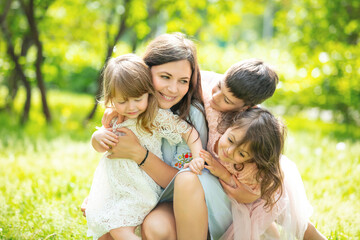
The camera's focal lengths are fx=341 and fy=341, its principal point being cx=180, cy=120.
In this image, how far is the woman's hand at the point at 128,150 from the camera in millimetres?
2076

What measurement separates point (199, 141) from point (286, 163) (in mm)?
664

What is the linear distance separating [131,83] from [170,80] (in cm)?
26

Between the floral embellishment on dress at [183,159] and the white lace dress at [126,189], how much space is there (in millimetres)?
129

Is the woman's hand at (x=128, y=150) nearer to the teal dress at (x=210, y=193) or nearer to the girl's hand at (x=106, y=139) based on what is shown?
the girl's hand at (x=106, y=139)

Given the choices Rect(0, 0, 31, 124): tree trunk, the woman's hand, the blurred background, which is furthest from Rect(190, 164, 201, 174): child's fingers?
Rect(0, 0, 31, 124): tree trunk

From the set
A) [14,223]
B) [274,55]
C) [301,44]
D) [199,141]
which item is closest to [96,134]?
[199,141]

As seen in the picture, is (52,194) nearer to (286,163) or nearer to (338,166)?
(286,163)

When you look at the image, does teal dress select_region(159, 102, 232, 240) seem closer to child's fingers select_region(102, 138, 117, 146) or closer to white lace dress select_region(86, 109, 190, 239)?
white lace dress select_region(86, 109, 190, 239)

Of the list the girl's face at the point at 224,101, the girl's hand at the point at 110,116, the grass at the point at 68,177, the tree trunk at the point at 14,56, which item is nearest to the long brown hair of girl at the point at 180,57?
the girl's face at the point at 224,101

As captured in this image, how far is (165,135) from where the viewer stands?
7.02 feet

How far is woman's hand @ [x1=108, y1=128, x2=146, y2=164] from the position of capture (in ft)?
6.81

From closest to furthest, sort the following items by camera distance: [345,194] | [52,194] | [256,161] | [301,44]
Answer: [256,161] → [52,194] → [345,194] → [301,44]

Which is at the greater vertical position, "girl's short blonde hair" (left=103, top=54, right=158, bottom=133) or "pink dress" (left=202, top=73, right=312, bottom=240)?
"girl's short blonde hair" (left=103, top=54, right=158, bottom=133)

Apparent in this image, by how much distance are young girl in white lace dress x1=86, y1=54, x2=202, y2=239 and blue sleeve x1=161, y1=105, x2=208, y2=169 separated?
0.33 feet
